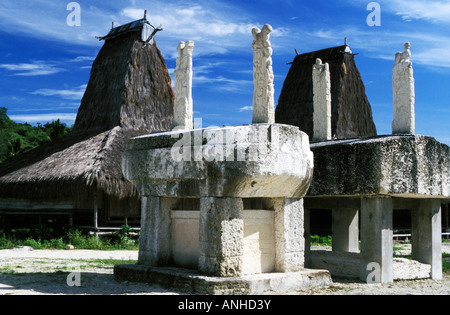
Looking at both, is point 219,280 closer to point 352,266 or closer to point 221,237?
point 221,237

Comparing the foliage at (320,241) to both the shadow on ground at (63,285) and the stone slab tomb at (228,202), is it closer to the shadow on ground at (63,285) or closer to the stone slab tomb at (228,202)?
the stone slab tomb at (228,202)

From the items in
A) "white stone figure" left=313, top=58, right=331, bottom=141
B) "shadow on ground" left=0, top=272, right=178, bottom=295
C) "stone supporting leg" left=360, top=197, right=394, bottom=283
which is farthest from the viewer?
"white stone figure" left=313, top=58, right=331, bottom=141

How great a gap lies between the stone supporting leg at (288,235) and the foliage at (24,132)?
24379mm

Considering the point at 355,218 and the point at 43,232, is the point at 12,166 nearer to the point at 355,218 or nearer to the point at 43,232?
the point at 43,232

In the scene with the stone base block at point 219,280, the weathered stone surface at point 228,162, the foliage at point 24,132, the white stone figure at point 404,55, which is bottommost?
the stone base block at point 219,280

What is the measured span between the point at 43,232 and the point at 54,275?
891cm

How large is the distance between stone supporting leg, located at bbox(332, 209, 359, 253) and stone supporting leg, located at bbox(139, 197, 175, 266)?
14.0ft

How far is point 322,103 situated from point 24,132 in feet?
102

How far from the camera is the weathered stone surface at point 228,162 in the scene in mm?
6137

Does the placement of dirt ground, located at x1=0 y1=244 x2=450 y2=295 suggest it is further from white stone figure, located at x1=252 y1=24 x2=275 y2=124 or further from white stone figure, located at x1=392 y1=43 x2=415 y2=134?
white stone figure, located at x1=392 y1=43 x2=415 y2=134

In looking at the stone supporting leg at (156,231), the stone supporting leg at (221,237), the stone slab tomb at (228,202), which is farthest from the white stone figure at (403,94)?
the stone supporting leg at (156,231)

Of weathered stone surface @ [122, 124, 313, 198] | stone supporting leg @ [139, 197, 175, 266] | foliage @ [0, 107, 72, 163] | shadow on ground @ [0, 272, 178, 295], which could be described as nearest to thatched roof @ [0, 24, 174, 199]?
shadow on ground @ [0, 272, 178, 295]

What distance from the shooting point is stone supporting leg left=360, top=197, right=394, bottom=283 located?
309 inches

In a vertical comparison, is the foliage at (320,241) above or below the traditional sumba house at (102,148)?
below
